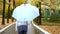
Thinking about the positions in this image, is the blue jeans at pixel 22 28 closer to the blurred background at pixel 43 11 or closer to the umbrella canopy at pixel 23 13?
the umbrella canopy at pixel 23 13

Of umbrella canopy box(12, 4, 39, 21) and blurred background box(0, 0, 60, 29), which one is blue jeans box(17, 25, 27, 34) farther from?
blurred background box(0, 0, 60, 29)

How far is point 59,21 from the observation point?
21062 mm

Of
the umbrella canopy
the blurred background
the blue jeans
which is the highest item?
the umbrella canopy

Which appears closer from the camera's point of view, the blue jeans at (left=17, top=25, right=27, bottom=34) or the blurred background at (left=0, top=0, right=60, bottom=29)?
the blue jeans at (left=17, top=25, right=27, bottom=34)

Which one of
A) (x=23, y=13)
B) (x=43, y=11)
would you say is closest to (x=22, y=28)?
(x=23, y=13)

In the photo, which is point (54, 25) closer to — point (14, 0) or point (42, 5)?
point (42, 5)

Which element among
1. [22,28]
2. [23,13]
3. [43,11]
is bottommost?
[43,11]

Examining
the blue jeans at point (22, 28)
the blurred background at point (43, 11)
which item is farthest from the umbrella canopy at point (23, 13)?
the blurred background at point (43, 11)

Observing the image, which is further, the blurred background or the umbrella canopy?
the blurred background

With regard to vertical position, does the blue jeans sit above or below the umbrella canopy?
below

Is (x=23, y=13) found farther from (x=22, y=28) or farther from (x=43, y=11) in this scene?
(x=43, y=11)

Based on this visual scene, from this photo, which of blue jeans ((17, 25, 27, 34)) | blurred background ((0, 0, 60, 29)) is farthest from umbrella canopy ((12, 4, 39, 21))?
blurred background ((0, 0, 60, 29))

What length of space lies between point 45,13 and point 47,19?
62cm

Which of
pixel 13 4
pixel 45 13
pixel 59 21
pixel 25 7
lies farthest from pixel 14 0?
pixel 25 7
